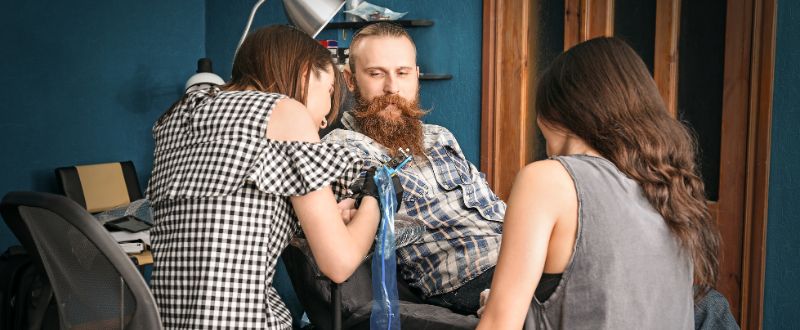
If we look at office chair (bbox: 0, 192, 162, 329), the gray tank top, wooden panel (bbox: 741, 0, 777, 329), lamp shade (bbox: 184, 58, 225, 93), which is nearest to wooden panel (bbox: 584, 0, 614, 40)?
wooden panel (bbox: 741, 0, 777, 329)

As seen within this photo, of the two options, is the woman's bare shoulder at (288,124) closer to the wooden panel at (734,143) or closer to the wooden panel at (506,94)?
the wooden panel at (734,143)

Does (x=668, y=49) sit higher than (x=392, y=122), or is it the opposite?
(x=668, y=49)

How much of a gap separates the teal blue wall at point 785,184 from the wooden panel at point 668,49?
0.41 m

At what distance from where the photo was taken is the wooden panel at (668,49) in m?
2.88

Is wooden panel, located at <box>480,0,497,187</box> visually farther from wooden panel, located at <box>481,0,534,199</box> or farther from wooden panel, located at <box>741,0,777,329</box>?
wooden panel, located at <box>741,0,777,329</box>

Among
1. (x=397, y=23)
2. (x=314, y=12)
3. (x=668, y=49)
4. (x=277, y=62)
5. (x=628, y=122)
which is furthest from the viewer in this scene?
(x=397, y=23)

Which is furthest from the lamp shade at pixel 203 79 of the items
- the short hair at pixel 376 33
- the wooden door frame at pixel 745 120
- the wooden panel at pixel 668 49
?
the wooden panel at pixel 668 49

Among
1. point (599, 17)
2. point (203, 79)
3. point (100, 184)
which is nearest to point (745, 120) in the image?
point (599, 17)

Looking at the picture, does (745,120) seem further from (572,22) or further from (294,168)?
(294,168)

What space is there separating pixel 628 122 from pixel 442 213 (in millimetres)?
995

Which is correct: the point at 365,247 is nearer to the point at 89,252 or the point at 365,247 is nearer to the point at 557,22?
the point at 89,252

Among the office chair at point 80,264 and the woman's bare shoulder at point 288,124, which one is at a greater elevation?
the woman's bare shoulder at point 288,124

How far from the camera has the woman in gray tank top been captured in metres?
1.15

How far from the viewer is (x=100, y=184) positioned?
124 inches
